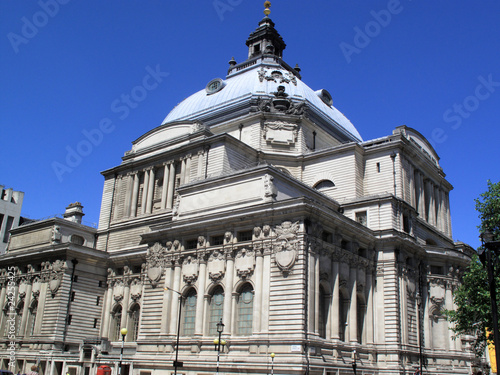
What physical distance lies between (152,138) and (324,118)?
24.5 m

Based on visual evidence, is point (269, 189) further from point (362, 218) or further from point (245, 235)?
point (362, 218)

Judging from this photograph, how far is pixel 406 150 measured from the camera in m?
60.0

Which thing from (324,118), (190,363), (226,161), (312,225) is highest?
(324,118)

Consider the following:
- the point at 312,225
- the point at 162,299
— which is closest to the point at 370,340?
the point at 312,225

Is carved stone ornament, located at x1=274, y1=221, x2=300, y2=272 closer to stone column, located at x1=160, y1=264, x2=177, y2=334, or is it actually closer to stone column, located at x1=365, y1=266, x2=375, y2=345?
stone column, located at x1=365, y1=266, x2=375, y2=345

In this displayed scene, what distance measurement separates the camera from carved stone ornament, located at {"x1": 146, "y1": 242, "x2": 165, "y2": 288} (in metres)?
50.6

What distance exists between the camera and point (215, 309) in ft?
151

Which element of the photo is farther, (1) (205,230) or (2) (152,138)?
(2) (152,138)

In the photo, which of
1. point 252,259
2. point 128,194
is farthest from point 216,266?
point 128,194

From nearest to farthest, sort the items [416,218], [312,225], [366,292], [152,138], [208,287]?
[312,225]
[208,287]
[366,292]
[416,218]
[152,138]

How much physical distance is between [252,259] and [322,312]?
7.30 metres

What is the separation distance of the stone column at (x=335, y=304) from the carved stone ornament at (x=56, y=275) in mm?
30930

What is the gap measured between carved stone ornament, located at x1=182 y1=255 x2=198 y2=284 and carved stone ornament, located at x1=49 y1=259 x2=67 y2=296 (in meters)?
17.7

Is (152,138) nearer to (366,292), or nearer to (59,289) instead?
(59,289)
